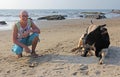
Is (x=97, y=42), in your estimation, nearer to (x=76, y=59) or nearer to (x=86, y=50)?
(x=86, y=50)

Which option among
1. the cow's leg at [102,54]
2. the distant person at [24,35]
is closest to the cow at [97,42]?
the cow's leg at [102,54]

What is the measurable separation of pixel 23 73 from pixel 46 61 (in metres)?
1.00

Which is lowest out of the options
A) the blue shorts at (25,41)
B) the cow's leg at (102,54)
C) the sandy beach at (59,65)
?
the sandy beach at (59,65)

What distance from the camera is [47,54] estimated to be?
8555 millimetres

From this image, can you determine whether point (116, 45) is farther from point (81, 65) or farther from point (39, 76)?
point (39, 76)

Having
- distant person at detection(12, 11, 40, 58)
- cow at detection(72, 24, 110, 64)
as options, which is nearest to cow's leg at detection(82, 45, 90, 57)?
cow at detection(72, 24, 110, 64)

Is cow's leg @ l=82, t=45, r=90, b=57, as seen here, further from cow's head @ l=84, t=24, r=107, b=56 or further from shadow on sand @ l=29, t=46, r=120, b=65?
shadow on sand @ l=29, t=46, r=120, b=65

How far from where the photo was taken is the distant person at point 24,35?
8039mm

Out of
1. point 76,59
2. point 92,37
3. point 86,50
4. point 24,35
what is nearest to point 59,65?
point 76,59

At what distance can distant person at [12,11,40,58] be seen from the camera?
8039 millimetres

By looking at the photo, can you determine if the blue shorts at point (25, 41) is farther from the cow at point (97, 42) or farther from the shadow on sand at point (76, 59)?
the cow at point (97, 42)

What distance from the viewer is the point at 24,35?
8195 mm

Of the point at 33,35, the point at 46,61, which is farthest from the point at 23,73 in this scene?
the point at 33,35

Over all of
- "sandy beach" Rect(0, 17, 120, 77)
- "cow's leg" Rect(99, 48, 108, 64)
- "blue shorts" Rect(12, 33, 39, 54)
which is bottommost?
"sandy beach" Rect(0, 17, 120, 77)
